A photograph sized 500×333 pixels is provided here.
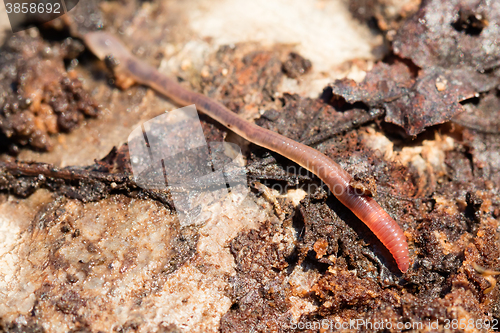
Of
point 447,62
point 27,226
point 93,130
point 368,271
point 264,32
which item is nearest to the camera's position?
point 368,271

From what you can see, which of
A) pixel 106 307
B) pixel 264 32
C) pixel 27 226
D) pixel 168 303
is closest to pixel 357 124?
pixel 264 32

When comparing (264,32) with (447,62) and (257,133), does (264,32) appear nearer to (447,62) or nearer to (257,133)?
(257,133)

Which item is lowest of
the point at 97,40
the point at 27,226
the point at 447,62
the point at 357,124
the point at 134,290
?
the point at 27,226

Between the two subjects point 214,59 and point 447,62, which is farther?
point 214,59

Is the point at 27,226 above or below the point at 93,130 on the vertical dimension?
below

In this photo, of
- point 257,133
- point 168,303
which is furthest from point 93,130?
point 168,303

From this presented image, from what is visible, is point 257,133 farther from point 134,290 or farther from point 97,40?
point 97,40

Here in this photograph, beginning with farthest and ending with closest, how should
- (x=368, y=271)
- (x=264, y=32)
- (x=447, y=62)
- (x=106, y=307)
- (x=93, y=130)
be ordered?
(x=264, y=32), (x=93, y=130), (x=447, y=62), (x=368, y=271), (x=106, y=307)
